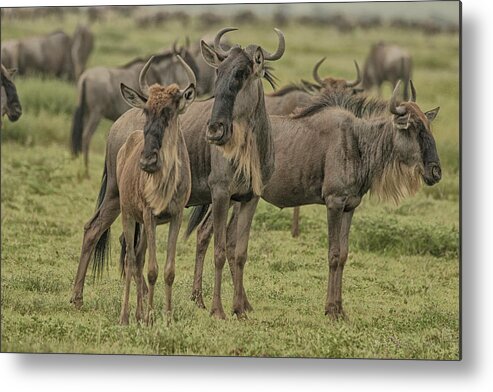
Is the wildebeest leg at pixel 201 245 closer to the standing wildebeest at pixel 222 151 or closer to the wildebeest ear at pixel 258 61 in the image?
the standing wildebeest at pixel 222 151

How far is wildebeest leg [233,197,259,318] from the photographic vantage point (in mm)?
8023

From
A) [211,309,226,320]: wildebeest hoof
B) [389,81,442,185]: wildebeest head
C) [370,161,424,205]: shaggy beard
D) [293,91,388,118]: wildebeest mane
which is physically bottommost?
[211,309,226,320]: wildebeest hoof

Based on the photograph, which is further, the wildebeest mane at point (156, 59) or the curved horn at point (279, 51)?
the wildebeest mane at point (156, 59)

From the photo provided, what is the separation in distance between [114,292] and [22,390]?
726 millimetres

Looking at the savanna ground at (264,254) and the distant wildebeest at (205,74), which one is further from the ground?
the distant wildebeest at (205,74)

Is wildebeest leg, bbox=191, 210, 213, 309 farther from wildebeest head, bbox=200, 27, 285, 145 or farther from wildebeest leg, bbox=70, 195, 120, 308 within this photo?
wildebeest head, bbox=200, 27, 285, 145

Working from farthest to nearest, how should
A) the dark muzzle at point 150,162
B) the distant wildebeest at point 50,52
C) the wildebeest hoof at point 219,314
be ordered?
the distant wildebeest at point 50,52, the wildebeest hoof at point 219,314, the dark muzzle at point 150,162

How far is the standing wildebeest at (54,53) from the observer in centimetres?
842

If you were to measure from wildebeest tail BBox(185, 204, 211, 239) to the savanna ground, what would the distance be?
0.10 metres

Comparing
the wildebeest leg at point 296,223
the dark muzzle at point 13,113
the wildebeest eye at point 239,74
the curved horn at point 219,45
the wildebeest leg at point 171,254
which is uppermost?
the curved horn at point 219,45

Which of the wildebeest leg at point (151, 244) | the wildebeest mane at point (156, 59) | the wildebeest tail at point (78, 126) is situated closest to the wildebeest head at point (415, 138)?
the wildebeest mane at point (156, 59)

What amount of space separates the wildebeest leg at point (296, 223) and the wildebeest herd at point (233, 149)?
0.18 meters

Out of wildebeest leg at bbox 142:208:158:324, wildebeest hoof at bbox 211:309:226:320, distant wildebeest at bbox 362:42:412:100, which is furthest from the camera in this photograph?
distant wildebeest at bbox 362:42:412:100

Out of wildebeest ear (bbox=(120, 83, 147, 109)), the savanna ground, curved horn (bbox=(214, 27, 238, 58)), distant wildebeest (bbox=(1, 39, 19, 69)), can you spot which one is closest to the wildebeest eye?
curved horn (bbox=(214, 27, 238, 58))
